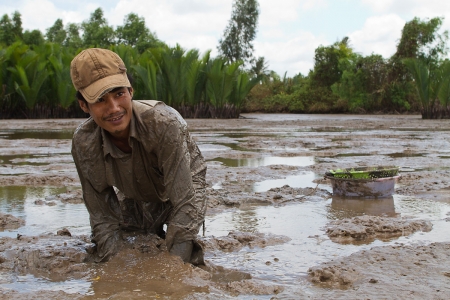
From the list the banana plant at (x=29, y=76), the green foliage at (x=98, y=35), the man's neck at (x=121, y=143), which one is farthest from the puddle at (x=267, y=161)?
the green foliage at (x=98, y=35)

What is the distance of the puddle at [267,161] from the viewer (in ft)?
23.5

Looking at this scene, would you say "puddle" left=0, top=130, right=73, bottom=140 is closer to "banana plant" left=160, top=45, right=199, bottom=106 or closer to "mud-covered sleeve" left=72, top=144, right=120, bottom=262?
"banana plant" left=160, top=45, right=199, bottom=106

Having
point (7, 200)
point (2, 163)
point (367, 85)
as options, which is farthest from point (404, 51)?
point (7, 200)

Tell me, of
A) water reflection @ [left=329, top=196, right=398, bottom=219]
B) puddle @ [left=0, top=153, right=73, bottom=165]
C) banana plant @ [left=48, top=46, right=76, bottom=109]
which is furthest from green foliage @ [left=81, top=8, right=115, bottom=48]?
water reflection @ [left=329, top=196, right=398, bottom=219]

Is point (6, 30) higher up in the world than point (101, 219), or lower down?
higher up

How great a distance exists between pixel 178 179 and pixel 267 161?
16.1 feet

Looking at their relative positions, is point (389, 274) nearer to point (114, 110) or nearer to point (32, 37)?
point (114, 110)

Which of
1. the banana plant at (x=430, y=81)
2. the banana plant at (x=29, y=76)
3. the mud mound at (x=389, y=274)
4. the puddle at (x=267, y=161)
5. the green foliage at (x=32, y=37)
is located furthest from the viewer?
the green foliage at (x=32, y=37)

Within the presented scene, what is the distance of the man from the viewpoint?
2.56 metres

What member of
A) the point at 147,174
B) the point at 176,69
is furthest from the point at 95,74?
the point at 176,69

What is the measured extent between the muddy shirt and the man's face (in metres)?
0.06

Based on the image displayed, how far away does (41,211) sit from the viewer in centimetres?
432

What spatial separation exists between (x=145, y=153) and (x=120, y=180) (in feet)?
0.89

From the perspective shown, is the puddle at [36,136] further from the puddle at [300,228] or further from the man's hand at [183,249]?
the man's hand at [183,249]
